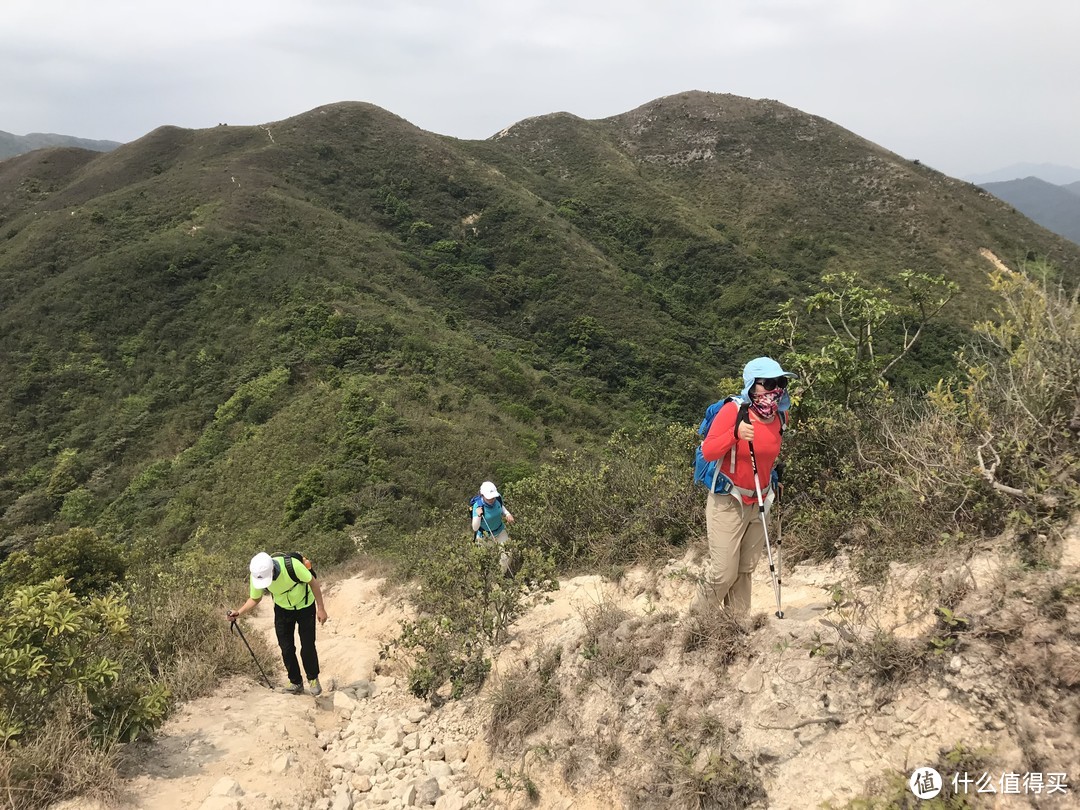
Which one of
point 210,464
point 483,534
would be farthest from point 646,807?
point 210,464

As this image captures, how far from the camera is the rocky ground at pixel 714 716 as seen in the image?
2.38 meters

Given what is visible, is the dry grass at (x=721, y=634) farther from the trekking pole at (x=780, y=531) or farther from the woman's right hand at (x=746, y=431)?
the woman's right hand at (x=746, y=431)

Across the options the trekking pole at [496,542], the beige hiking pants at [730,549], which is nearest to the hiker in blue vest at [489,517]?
the trekking pole at [496,542]

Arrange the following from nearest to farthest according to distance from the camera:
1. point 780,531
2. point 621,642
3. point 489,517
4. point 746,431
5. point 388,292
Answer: point 746,431
point 621,642
point 780,531
point 489,517
point 388,292

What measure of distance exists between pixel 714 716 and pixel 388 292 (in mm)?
33525

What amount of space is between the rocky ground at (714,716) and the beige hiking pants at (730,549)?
8.8 inches

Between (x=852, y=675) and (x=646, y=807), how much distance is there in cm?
126

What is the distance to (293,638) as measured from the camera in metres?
5.17

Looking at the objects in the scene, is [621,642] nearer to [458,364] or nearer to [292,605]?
[292,605]

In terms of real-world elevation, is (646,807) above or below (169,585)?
above

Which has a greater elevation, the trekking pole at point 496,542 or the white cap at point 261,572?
the white cap at point 261,572

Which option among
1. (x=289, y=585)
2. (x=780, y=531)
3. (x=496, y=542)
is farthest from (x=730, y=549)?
(x=289, y=585)

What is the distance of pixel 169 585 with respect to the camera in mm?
6734

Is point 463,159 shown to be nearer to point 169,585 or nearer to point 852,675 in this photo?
point 169,585
